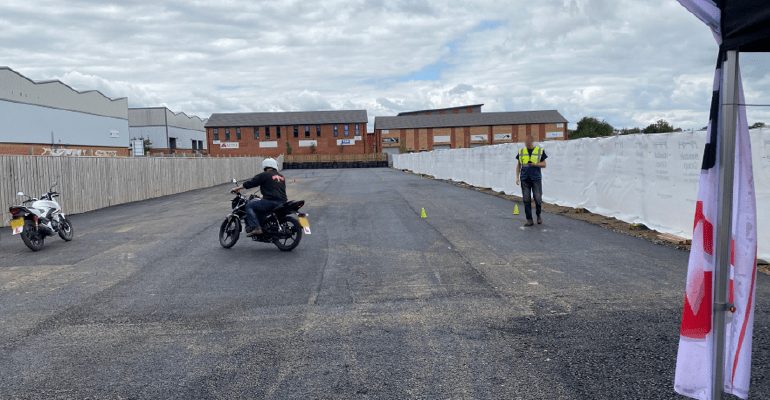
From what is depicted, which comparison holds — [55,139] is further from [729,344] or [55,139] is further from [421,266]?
[729,344]

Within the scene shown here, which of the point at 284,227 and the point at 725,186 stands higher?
the point at 725,186

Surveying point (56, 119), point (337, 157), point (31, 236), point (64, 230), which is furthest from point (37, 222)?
point (337, 157)

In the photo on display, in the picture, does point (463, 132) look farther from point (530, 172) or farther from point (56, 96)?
point (530, 172)

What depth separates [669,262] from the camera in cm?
772

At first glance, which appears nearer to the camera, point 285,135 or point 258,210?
point 258,210

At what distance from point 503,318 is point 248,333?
7.76ft

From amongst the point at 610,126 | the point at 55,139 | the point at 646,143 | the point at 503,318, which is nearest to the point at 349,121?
the point at 610,126

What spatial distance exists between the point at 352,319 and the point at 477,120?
88653 millimetres

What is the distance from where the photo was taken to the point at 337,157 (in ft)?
274

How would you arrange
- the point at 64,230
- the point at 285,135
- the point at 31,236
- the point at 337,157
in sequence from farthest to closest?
the point at 285,135, the point at 337,157, the point at 64,230, the point at 31,236

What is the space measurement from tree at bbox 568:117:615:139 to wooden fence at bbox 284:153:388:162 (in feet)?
96.7

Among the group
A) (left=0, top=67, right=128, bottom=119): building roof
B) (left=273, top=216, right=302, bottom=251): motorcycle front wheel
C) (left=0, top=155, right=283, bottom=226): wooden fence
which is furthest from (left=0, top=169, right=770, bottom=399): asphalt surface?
A: (left=0, top=67, right=128, bottom=119): building roof

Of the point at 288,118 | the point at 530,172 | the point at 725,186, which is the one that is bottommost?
the point at 530,172

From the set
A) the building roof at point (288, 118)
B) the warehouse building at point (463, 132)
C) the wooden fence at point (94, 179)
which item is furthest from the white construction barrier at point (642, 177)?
the building roof at point (288, 118)
